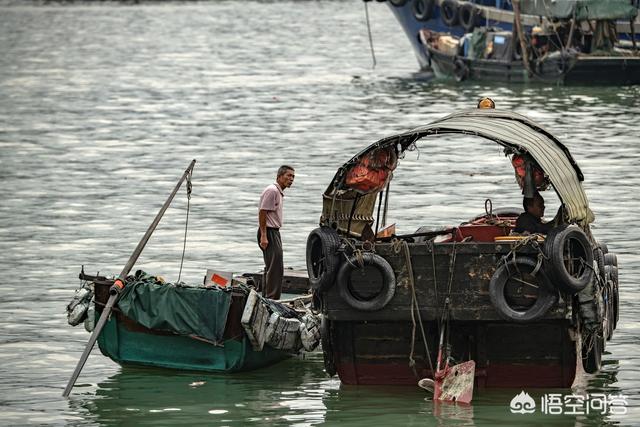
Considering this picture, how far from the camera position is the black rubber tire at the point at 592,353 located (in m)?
13.8

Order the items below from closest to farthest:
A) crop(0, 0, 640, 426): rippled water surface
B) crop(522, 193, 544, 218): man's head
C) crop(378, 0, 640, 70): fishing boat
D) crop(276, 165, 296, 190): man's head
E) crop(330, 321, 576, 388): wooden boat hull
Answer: crop(330, 321, 576, 388): wooden boat hull < crop(522, 193, 544, 218): man's head < crop(0, 0, 640, 426): rippled water surface < crop(276, 165, 296, 190): man's head < crop(378, 0, 640, 70): fishing boat

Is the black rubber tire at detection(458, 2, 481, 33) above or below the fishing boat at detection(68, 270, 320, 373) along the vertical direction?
above

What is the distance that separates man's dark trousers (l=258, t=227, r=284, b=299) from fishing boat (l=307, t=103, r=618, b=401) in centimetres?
132

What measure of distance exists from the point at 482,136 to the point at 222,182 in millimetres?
16159

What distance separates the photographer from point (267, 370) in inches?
585

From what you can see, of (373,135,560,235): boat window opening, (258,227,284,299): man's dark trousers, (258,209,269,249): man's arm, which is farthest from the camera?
(373,135,560,235): boat window opening

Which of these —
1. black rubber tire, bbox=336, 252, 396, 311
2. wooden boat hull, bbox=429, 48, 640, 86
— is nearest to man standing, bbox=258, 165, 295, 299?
black rubber tire, bbox=336, 252, 396, 311

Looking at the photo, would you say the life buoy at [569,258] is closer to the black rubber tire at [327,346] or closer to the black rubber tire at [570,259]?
the black rubber tire at [570,259]

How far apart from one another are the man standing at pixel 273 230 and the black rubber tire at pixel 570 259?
3182 mm

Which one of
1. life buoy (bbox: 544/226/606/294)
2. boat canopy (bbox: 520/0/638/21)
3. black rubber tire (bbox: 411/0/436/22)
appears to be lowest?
life buoy (bbox: 544/226/606/294)

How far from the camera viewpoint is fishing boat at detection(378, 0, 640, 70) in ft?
136

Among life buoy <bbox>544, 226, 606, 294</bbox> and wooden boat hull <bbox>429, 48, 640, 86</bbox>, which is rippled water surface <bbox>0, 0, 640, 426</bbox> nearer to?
wooden boat hull <bbox>429, 48, 640, 86</bbox>

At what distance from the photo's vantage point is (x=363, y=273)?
13219 millimetres

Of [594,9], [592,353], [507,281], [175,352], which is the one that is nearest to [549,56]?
[594,9]
